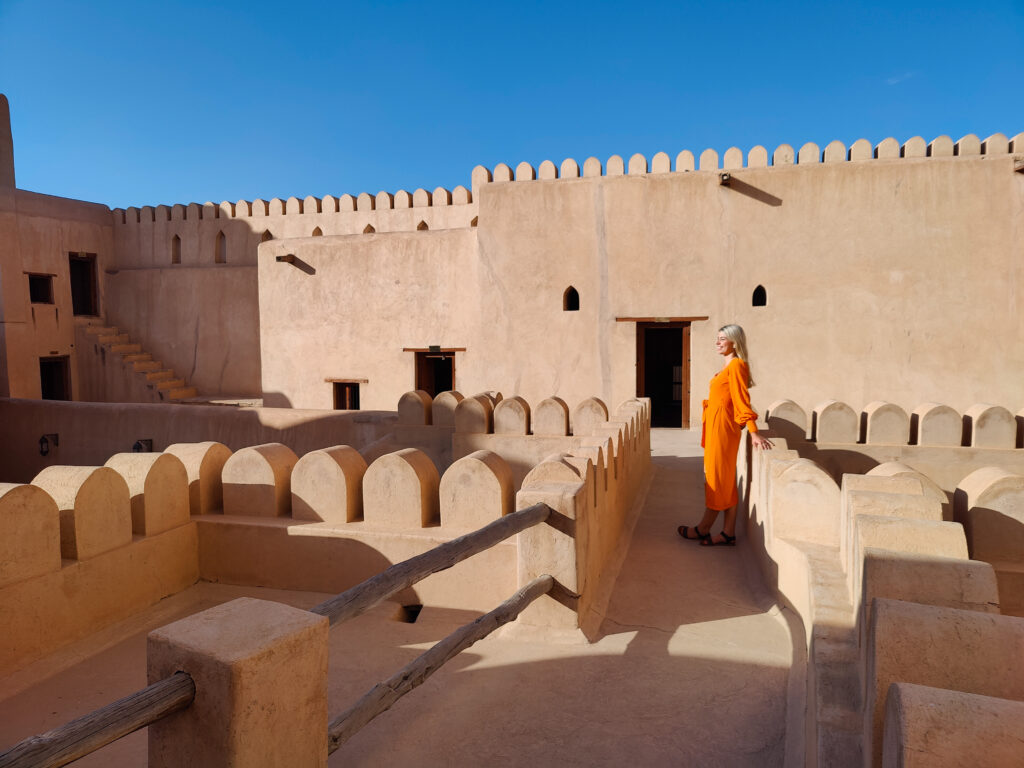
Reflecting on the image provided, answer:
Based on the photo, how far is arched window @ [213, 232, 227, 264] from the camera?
17.1 meters

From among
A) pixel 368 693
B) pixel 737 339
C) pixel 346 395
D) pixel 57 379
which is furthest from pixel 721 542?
pixel 57 379

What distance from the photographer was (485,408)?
22.9 feet

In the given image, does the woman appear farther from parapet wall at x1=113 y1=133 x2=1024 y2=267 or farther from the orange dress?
parapet wall at x1=113 y1=133 x2=1024 y2=267

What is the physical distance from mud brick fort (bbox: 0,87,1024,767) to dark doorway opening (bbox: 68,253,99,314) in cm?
95

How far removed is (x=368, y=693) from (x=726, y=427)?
11.2 feet

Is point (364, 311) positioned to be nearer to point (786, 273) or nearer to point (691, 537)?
point (786, 273)

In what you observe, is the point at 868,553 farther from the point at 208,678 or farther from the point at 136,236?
the point at 136,236

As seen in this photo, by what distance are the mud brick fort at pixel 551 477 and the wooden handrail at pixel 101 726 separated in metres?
0.02

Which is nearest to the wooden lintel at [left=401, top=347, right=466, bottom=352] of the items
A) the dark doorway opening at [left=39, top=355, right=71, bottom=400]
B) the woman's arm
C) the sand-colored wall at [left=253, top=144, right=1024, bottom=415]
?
the sand-colored wall at [left=253, top=144, right=1024, bottom=415]

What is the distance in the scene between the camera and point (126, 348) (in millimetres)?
16938

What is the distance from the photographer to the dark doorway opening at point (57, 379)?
16.7m

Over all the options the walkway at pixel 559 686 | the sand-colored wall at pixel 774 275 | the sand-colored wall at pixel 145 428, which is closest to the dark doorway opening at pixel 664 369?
the sand-colored wall at pixel 774 275

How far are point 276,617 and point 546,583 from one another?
1.75 metres

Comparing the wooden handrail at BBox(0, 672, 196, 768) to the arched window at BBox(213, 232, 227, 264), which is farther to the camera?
the arched window at BBox(213, 232, 227, 264)
